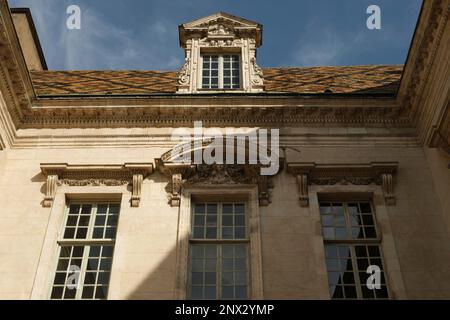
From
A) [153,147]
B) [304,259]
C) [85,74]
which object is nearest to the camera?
[304,259]

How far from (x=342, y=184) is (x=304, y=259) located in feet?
5.25

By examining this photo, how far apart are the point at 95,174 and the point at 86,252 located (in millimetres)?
1368

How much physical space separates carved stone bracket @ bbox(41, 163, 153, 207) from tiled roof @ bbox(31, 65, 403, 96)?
1.98 meters

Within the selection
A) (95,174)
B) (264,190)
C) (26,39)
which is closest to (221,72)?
(264,190)

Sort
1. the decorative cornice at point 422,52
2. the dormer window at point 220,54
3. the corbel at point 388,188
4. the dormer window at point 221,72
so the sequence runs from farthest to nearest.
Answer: the dormer window at point 221,72 → the dormer window at point 220,54 → the corbel at point 388,188 → the decorative cornice at point 422,52

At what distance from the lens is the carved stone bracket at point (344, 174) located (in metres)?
9.28

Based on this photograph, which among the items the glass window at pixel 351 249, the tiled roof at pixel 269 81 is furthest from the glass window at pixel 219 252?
the tiled roof at pixel 269 81

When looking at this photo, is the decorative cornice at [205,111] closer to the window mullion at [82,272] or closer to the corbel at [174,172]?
the corbel at [174,172]

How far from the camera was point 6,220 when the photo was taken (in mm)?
8875

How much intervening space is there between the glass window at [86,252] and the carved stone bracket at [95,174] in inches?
14.7

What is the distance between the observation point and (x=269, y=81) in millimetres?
12609
